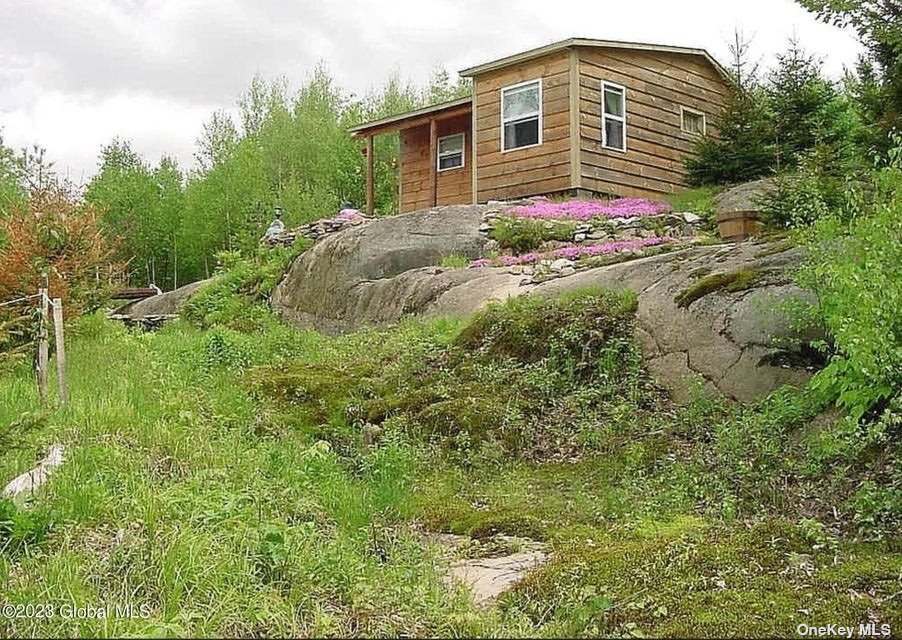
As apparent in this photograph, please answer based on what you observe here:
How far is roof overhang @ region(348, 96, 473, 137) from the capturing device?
62.3 feet

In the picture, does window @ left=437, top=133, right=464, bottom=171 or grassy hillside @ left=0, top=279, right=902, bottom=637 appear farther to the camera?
window @ left=437, top=133, right=464, bottom=171

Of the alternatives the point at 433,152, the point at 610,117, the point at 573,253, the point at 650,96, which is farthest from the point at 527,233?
the point at 433,152

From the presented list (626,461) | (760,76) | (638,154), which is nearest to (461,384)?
(626,461)

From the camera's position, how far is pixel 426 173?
20812 millimetres

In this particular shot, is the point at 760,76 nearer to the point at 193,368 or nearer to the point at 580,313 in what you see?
the point at 580,313

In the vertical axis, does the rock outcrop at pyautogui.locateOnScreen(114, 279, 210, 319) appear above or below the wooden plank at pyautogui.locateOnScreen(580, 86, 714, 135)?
below

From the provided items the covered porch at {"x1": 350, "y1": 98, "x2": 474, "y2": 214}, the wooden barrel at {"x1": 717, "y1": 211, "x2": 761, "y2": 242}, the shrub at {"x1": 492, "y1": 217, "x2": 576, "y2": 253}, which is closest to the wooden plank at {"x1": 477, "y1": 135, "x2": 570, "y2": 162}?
the covered porch at {"x1": 350, "y1": 98, "x2": 474, "y2": 214}

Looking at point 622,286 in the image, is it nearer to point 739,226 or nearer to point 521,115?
point 739,226

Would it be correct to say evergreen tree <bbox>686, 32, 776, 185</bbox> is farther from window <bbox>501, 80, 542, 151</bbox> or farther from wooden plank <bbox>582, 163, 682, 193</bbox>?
window <bbox>501, 80, 542, 151</bbox>

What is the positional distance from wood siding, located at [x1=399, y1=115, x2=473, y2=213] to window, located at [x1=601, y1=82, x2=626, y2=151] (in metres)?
3.44

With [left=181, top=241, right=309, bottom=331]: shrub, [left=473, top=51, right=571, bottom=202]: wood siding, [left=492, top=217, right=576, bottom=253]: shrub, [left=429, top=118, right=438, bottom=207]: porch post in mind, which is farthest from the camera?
[left=429, top=118, right=438, bottom=207]: porch post

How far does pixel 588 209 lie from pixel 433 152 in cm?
566

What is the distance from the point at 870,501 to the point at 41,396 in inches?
210

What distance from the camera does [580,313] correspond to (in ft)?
26.1
